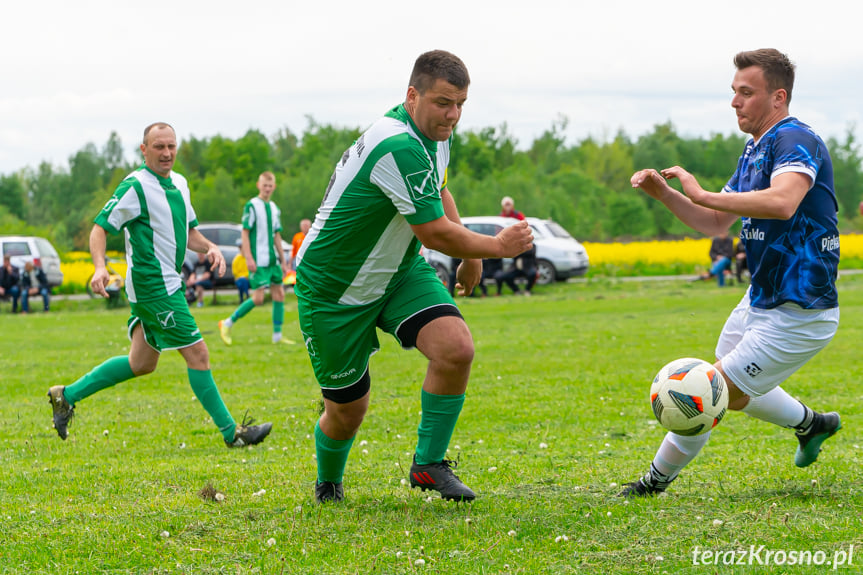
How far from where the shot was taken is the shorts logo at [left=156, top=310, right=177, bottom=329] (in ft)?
23.1

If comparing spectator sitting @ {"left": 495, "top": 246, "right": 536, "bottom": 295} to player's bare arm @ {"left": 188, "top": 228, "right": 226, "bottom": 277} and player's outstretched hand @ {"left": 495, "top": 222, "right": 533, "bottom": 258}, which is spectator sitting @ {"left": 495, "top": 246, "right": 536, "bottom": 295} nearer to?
player's bare arm @ {"left": 188, "top": 228, "right": 226, "bottom": 277}

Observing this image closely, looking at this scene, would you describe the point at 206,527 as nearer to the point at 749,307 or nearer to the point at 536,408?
the point at 749,307

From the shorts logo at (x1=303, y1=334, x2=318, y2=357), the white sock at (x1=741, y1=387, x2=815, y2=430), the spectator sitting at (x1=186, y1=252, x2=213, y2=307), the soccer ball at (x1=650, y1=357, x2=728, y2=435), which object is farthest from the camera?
the spectator sitting at (x1=186, y1=252, x2=213, y2=307)

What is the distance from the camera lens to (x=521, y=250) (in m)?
4.50

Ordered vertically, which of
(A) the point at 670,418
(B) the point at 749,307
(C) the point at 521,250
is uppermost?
(C) the point at 521,250

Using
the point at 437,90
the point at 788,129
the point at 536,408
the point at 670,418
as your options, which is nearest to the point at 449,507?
the point at 670,418

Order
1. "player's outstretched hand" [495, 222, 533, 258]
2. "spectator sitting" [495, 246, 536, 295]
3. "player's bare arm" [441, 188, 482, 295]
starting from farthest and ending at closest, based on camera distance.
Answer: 1. "spectator sitting" [495, 246, 536, 295]
2. "player's bare arm" [441, 188, 482, 295]
3. "player's outstretched hand" [495, 222, 533, 258]

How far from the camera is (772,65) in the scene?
15.5 feet

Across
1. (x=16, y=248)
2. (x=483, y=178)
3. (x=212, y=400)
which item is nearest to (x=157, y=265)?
(x=212, y=400)

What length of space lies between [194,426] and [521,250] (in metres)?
4.56

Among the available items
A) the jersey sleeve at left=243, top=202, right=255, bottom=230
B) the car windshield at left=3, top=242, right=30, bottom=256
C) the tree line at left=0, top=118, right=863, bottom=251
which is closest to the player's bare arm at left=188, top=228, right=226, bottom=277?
the jersey sleeve at left=243, top=202, right=255, bottom=230

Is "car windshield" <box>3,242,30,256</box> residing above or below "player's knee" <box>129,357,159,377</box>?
below

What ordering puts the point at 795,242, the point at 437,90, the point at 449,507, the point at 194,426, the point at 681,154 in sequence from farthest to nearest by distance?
the point at 681,154
the point at 194,426
the point at 449,507
the point at 795,242
the point at 437,90

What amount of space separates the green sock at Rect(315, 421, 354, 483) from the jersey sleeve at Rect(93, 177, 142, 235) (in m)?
2.73
